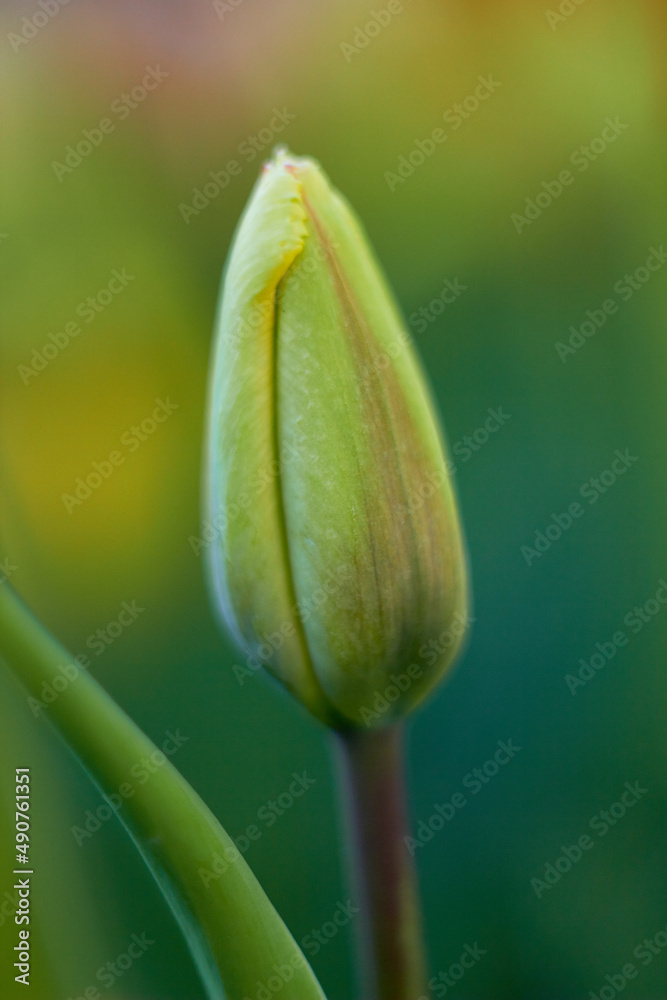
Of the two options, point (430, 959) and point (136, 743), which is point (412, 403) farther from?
point (430, 959)

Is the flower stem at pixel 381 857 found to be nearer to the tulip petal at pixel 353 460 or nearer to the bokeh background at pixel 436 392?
the tulip petal at pixel 353 460

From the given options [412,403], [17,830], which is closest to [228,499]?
[412,403]

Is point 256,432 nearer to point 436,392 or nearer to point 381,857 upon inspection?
point 381,857

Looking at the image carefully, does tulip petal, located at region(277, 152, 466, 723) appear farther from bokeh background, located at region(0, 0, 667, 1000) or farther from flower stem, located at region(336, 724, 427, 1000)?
bokeh background, located at region(0, 0, 667, 1000)

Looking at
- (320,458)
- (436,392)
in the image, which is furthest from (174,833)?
(436,392)

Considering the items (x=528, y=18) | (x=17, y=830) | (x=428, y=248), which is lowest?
(x=17, y=830)

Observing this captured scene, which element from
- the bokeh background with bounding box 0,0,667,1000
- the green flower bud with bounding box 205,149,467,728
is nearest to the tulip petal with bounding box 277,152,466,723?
the green flower bud with bounding box 205,149,467,728
